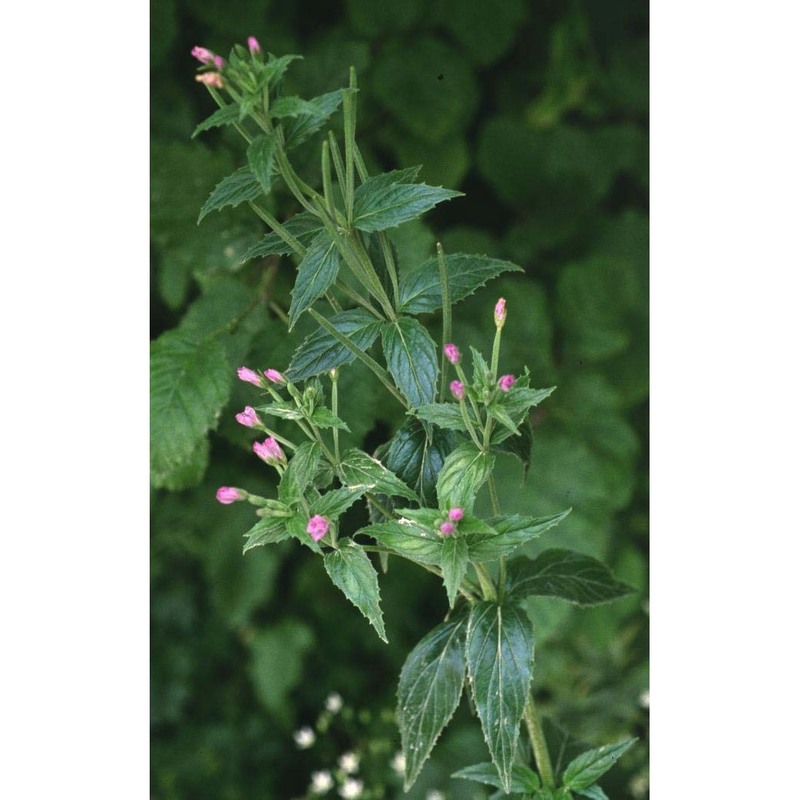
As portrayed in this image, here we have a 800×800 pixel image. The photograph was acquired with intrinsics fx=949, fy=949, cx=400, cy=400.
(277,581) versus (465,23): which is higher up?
(465,23)

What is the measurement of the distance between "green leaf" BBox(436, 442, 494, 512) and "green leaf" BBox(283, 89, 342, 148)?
221mm

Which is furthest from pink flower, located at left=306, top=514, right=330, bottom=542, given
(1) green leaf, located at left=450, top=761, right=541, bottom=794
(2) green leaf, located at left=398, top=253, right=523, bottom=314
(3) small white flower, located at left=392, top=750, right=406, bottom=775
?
(3) small white flower, located at left=392, top=750, right=406, bottom=775

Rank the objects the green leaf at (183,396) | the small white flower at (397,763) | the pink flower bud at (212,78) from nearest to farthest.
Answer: the pink flower bud at (212,78) → the green leaf at (183,396) → the small white flower at (397,763)

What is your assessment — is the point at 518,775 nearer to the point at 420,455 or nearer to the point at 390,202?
the point at 420,455

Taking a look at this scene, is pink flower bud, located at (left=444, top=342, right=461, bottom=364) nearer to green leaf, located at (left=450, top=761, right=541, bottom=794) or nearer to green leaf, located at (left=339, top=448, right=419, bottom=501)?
green leaf, located at (left=339, top=448, right=419, bottom=501)

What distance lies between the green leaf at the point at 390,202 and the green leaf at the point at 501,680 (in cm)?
28

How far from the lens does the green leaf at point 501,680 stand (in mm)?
610

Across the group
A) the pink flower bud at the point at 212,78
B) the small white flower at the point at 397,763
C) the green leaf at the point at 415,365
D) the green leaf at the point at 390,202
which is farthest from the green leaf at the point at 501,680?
the small white flower at the point at 397,763

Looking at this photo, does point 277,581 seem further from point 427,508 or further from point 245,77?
point 245,77

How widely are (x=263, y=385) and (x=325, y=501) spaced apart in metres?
0.08

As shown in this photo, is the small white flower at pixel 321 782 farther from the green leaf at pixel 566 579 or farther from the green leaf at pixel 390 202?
the green leaf at pixel 390 202

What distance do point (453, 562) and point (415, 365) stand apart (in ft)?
0.42
